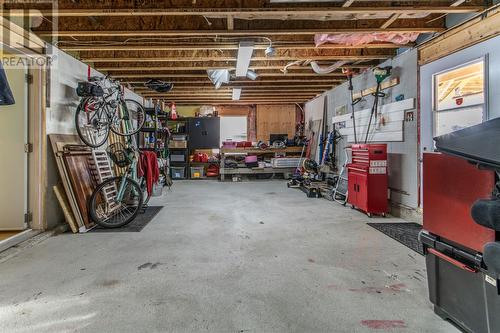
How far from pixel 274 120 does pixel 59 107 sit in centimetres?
667

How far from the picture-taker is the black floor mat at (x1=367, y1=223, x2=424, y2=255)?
284 centimetres

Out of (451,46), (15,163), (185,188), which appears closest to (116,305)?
(15,163)

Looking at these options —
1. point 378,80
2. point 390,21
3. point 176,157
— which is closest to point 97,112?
point 390,21

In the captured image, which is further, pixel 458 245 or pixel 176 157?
pixel 176 157

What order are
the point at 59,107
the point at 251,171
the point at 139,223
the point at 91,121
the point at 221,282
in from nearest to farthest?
the point at 221,282
the point at 59,107
the point at 139,223
the point at 91,121
the point at 251,171

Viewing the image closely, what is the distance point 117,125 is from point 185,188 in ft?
8.03

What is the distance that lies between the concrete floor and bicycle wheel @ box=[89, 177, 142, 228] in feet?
1.35

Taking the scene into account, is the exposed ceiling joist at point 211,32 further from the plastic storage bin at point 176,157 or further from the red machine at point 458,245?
the plastic storage bin at point 176,157

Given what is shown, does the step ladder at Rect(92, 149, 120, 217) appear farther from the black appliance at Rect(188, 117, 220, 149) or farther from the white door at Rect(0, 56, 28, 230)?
the black appliance at Rect(188, 117, 220, 149)

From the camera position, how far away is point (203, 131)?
8.67 m

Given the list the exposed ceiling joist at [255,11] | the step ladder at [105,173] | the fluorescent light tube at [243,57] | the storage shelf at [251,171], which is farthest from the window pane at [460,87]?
the storage shelf at [251,171]

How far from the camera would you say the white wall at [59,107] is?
3.32 metres

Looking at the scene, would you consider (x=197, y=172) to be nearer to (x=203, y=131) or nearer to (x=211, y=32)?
(x=203, y=131)

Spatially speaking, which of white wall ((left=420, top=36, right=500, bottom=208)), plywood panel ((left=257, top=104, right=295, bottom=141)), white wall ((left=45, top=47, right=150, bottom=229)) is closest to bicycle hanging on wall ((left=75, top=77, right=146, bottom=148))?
white wall ((left=45, top=47, right=150, bottom=229))
